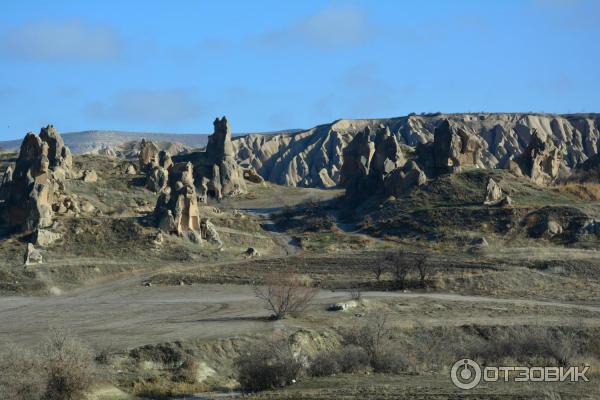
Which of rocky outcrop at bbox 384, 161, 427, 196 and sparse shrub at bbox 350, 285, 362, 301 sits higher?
rocky outcrop at bbox 384, 161, 427, 196

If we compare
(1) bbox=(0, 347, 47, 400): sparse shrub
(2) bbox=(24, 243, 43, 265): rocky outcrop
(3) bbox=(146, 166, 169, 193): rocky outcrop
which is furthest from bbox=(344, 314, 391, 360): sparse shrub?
(3) bbox=(146, 166, 169, 193): rocky outcrop

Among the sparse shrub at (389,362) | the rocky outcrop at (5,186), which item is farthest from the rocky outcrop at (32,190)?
the sparse shrub at (389,362)

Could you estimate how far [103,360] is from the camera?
35469mm

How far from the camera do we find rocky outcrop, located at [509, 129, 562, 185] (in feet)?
367

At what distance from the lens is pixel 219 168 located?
11406cm

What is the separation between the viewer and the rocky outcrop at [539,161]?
112 metres

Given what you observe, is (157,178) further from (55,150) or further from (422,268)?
(422,268)

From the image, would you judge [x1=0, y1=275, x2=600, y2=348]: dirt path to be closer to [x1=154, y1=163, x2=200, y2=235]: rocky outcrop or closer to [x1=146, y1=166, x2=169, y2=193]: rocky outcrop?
[x1=154, y1=163, x2=200, y2=235]: rocky outcrop

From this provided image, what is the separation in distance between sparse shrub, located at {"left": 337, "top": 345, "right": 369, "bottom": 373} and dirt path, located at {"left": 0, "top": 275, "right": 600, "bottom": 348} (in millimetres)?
8401

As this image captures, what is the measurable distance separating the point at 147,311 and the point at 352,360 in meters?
20.1

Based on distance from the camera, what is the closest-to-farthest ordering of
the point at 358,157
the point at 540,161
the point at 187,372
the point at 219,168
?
the point at 187,372 → the point at 540,161 → the point at 219,168 → the point at 358,157

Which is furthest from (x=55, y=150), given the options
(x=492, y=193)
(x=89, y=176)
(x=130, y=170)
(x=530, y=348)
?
(x=530, y=348)

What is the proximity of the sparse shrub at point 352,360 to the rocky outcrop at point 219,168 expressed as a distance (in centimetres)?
7514

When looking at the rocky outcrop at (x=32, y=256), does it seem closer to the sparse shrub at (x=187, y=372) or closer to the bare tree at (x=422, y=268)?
the bare tree at (x=422, y=268)
